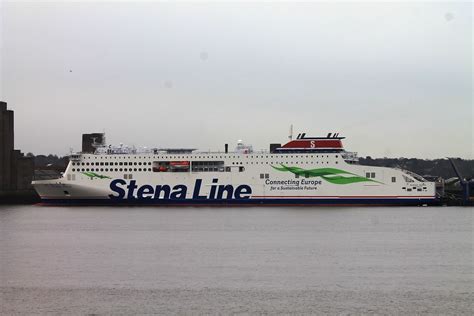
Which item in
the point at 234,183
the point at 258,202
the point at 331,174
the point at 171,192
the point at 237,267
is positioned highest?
Answer: the point at 331,174

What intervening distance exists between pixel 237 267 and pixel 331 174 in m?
26.3

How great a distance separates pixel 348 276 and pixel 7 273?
31.5ft

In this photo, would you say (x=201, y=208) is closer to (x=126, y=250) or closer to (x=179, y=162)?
(x=179, y=162)

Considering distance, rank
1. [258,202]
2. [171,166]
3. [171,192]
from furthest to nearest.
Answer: [171,166]
[171,192]
[258,202]

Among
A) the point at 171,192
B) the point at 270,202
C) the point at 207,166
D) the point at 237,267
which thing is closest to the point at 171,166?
the point at 171,192

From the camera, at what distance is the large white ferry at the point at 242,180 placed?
155ft

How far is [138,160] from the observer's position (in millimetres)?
48781

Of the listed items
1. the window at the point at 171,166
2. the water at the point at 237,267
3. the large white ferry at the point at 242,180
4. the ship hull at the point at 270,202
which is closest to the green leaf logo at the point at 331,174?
the large white ferry at the point at 242,180

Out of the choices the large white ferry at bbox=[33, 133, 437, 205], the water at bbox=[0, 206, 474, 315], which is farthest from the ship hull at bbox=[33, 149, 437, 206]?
the water at bbox=[0, 206, 474, 315]

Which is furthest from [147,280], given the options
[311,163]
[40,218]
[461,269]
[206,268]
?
[311,163]

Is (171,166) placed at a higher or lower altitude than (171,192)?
higher

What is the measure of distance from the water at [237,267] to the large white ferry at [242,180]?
923cm

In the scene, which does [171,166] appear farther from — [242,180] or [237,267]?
[237,267]

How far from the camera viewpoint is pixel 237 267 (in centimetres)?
2192
